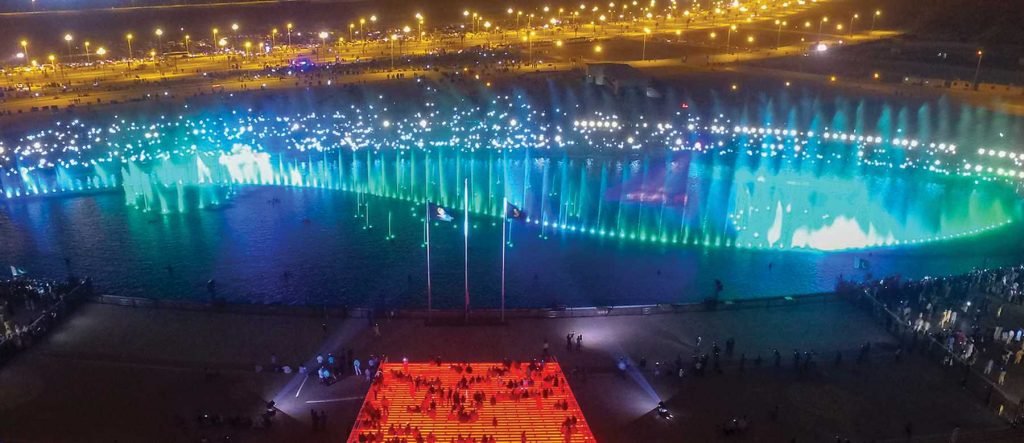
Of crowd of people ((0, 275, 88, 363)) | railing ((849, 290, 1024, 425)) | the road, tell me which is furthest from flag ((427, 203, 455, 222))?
the road

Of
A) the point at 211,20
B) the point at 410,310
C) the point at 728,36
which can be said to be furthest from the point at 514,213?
the point at 211,20

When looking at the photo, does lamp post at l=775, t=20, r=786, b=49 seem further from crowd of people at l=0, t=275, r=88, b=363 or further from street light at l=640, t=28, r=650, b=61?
crowd of people at l=0, t=275, r=88, b=363

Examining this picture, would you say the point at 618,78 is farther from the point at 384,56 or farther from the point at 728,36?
the point at 728,36

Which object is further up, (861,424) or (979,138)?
(979,138)

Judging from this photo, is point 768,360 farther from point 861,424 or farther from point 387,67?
point 387,67

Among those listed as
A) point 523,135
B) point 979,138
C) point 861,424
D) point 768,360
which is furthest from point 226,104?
point 979,138
